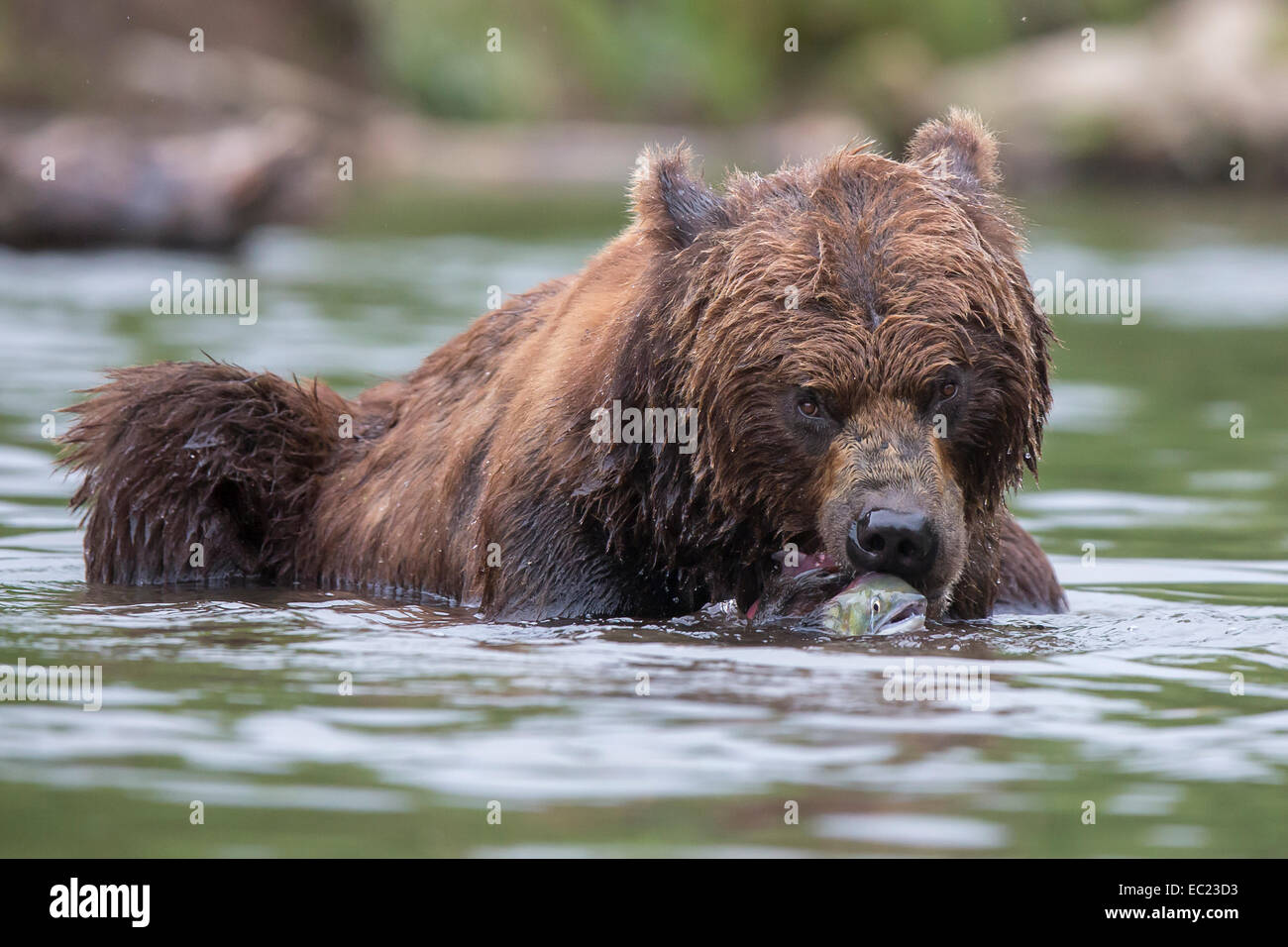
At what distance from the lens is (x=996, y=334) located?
25.8ft

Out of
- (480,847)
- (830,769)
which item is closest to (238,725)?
(480,847)

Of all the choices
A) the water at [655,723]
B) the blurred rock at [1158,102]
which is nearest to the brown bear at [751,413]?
the water at [655,723]

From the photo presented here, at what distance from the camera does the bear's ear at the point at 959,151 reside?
848 cm

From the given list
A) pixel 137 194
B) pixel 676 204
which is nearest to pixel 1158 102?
pixel 137 194

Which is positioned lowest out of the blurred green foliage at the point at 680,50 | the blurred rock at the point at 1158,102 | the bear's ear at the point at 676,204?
the bear's ear at the point at 676,204

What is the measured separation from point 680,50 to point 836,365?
2077 inches

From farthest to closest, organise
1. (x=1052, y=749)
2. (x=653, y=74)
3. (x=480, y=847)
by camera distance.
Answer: (x=653, y=74), (x=1052, y=749), (x=480, y=847)

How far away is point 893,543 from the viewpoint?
293 inches

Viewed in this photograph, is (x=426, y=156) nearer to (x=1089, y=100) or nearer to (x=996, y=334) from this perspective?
(x=1089, y=100)

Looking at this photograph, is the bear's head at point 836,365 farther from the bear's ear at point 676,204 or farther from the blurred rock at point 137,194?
the blurred rock at point 137,194

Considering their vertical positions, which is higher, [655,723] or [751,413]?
[751,413]

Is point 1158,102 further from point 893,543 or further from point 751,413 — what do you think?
point 893,543

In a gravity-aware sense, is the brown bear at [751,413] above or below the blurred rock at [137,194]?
below

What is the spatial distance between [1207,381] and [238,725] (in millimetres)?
12693
